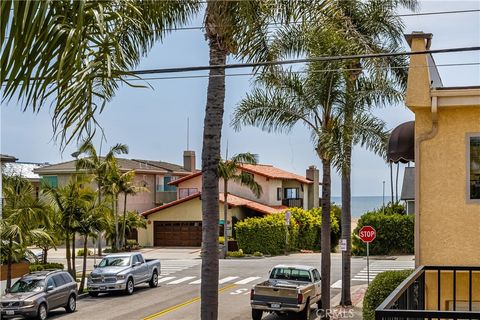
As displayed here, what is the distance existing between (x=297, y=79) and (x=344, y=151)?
3.23 meters

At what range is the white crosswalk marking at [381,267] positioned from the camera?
3512cm

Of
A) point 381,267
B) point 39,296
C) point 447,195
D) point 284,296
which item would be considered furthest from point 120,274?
point 447,195

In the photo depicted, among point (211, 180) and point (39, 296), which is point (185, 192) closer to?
point (39, 296)

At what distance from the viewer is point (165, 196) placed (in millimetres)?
64375

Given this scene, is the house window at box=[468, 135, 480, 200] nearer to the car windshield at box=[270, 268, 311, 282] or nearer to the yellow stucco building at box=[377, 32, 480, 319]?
the yellow stucco building at box=[377, 32, 480, 319]

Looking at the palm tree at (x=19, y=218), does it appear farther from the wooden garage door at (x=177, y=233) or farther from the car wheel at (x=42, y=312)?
the wooden garage door at (x=177, y=233)

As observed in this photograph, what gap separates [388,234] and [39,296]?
27808 mm

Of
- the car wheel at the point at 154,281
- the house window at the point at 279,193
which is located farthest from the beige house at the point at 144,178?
the car wheel at the point at 154,281

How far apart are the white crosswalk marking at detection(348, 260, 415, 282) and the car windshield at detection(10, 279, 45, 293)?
14.0 m

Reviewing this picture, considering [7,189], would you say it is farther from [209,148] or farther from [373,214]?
[373,214]

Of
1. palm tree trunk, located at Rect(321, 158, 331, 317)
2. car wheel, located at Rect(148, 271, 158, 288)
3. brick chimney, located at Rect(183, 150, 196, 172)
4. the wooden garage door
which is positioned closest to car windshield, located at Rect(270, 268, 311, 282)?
palm tree trunk, located at Rect(321, 158, 331, 317)

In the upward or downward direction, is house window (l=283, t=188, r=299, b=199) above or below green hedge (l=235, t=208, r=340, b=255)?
above

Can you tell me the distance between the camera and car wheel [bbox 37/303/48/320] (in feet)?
76.8

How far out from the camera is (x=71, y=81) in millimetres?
4746
